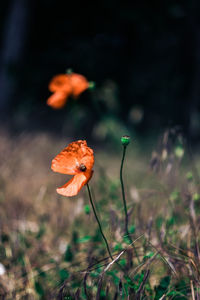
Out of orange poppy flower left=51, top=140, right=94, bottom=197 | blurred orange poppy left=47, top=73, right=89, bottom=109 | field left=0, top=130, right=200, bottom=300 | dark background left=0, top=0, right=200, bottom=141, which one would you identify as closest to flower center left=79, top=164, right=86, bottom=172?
orange poppy flower left=51, top=140, right=94, bottom=197

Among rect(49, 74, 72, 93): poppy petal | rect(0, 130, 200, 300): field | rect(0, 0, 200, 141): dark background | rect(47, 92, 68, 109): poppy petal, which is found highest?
rect(0, 0, 200, 141): dark background

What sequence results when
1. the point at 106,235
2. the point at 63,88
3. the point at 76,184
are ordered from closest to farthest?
the point at 76,184 → the point at 106,235 → the point at 63,88

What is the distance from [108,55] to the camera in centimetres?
509

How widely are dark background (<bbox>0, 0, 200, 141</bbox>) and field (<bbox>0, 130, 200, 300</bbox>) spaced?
2.47 metres

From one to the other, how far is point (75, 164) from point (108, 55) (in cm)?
434

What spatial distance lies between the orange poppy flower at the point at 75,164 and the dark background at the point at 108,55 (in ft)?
11.8

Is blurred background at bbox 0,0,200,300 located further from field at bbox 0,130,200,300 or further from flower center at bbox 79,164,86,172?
flower center at bbox 79,164,86,172

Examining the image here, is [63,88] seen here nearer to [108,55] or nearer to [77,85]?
[77,85]

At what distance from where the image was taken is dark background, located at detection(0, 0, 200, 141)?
15.8 feet

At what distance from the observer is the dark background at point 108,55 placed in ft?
15.8

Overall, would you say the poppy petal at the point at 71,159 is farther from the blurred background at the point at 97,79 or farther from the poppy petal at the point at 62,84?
the blurred background at the point at 97,79

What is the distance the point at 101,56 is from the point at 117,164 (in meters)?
2.24

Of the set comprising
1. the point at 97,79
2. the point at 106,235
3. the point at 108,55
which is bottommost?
the point at 106,235

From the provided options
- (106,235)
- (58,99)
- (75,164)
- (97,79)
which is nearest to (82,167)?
(75,164)
